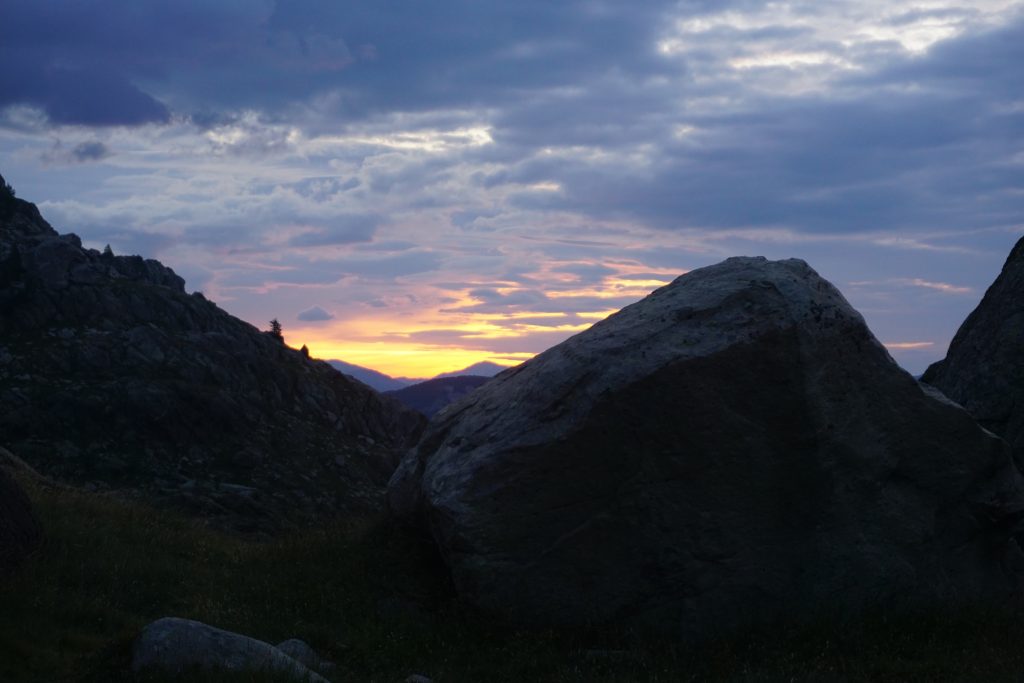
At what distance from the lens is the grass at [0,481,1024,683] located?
34.2 ft

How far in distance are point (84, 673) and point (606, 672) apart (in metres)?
5.39

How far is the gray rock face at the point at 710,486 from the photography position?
12.1 metres

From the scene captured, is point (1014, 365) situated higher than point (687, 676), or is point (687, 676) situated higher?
point (1014, 365)

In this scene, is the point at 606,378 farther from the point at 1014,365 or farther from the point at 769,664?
the point at 1014,365

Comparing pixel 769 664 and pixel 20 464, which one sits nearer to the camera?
pixel 769 664

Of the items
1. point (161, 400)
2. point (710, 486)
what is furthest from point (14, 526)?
point (161, 400)

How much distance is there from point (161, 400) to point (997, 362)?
95.9 ft

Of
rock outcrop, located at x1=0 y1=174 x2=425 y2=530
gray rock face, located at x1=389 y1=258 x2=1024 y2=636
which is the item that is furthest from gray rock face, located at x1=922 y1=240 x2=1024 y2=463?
rock outcrop, located at x1=0 y1=174 x2=425 y2=530

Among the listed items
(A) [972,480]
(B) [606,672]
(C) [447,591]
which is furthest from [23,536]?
(A) [972,480]

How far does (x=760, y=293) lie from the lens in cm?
1262

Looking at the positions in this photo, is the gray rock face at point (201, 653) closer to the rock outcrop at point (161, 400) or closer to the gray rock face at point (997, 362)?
the gray rock face at point (997, 362)

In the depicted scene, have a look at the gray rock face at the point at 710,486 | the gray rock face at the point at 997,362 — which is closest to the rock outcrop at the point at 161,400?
the gray rock face at the point at 710,486

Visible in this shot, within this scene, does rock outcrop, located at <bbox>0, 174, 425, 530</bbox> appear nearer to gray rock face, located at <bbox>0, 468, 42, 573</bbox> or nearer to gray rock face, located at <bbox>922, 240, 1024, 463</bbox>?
gray rock face, located at <bbox>0, 468, 42, 573</bbox>

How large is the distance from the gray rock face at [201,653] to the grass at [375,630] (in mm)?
189
